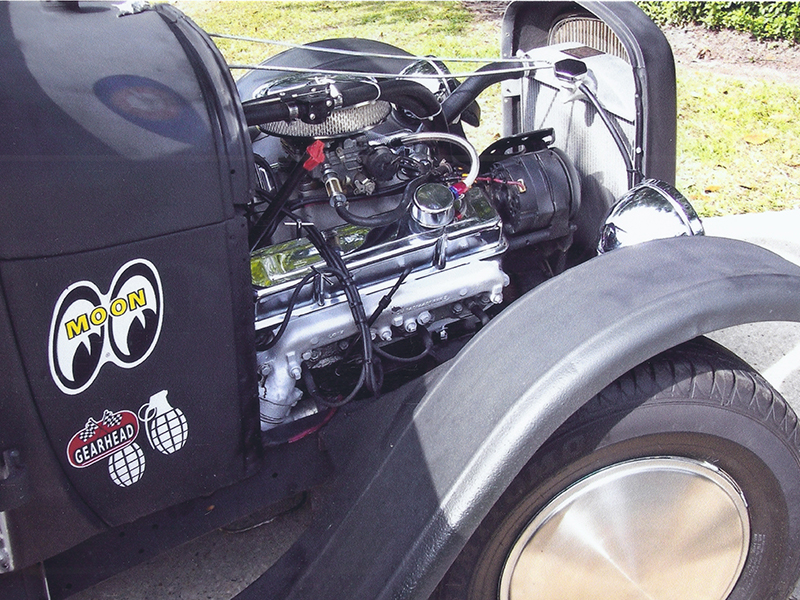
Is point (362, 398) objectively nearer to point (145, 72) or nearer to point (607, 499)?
point (607, 499)

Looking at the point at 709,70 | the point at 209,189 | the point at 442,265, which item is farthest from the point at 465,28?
the point at 209,189

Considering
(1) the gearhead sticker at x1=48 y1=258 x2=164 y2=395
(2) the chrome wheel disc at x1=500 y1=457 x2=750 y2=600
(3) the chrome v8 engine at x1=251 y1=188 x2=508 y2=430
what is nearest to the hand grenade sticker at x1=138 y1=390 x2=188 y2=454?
(1) the gearhead sticker at x1=48 y1=258 x2=164 y2=395

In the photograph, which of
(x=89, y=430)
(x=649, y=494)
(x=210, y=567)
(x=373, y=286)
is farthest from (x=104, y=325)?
(x=649, y=494)

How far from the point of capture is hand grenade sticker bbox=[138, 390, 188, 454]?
5.10 ft

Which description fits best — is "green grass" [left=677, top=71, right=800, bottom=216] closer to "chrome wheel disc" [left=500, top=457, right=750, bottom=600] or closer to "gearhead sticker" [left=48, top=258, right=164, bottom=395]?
"chrome wheel disc" [left=500, top=457, right=750, bottom=600]

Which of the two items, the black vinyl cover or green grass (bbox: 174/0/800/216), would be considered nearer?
the black vinyl cover

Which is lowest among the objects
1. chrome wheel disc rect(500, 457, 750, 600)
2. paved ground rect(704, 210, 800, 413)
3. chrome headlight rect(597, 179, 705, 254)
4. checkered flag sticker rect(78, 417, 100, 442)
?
paved ground rect(704, 210, 800, 413)

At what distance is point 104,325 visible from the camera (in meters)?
1.42

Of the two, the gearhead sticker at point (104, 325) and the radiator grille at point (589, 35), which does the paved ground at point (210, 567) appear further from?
the radiator grille at point (589, 35)

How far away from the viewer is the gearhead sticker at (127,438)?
1499 mm

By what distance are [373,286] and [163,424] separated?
A: 650 mm

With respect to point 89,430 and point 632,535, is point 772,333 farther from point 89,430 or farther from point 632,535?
point 89,430

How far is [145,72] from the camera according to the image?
148cm

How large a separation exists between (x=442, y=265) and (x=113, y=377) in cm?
91
